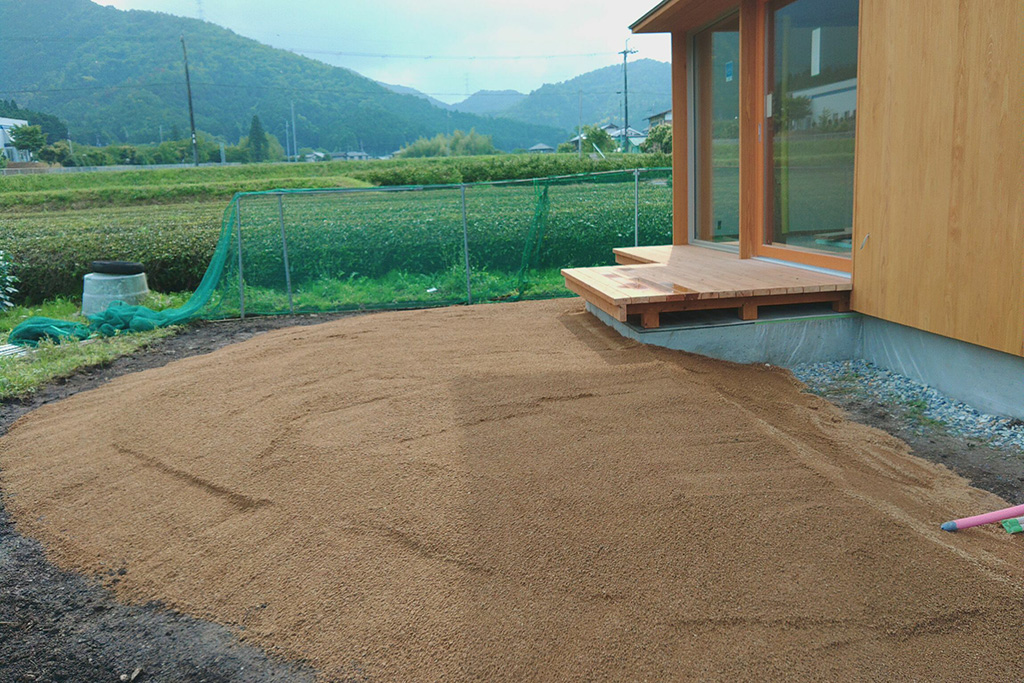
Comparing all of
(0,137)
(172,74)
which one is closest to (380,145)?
(172,74)

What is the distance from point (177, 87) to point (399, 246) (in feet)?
462

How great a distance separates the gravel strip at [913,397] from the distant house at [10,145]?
76606 mm

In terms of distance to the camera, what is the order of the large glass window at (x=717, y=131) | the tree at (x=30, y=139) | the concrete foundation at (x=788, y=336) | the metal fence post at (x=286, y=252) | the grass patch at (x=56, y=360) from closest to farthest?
the concrete foundation at (x=788, y=336)
the grass patch at (x=56, y=360)
the large glass window at (x=717, y=131)
the metal fence post at (x=286, y=252)
the tree at (x=30, y=139)

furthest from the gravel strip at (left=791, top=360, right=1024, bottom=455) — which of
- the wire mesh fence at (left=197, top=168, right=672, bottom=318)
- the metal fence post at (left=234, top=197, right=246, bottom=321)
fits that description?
the metal fence post at (left=234, top=197, right=246, bottom=321)

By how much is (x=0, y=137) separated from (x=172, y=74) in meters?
64.2

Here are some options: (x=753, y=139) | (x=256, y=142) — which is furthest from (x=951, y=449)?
(x=256, y=142)

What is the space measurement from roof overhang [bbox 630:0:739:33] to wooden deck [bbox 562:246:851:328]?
2590 millimetres

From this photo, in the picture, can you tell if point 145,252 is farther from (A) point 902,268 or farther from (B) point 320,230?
(A) point 902,268

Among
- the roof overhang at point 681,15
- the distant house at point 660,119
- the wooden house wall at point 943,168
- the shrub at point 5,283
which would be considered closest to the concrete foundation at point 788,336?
the wooden house wall at point 943,168

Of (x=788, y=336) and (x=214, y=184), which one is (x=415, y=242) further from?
(x=214, y=184)

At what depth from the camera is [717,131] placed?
305 inches

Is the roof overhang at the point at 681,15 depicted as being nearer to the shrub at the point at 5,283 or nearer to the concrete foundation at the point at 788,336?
the concrete foundation at the point at 788,336

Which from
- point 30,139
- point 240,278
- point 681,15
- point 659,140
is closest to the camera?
point 681,15

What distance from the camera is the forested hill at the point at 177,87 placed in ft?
401
